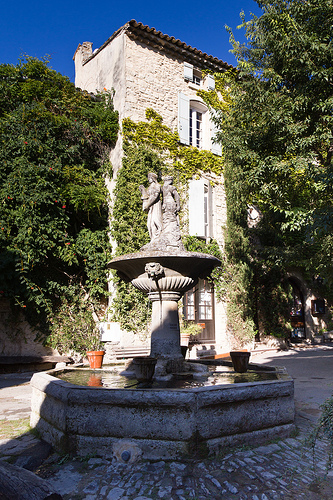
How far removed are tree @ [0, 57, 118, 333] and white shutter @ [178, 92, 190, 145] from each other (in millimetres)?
2212

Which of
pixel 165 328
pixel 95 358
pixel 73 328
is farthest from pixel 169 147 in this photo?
pixel 165 328

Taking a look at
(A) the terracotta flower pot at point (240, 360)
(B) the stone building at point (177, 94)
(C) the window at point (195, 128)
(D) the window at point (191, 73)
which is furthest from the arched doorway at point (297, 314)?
(A) the terracotta flower pot at point (240, 360)

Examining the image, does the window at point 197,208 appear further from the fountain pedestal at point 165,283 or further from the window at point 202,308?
the fountain pedestal at point 165,283

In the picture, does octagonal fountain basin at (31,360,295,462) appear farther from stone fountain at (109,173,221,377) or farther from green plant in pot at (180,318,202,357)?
green plant in pot at (180,318,202,357)

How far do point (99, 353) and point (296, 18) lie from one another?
8.55 m

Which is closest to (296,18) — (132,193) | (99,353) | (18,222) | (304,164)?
(304,164)

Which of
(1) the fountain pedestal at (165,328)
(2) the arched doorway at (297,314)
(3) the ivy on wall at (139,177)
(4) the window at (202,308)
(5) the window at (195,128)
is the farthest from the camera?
(2) the arched doorway at (297,314)

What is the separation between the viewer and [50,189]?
958 centimetres

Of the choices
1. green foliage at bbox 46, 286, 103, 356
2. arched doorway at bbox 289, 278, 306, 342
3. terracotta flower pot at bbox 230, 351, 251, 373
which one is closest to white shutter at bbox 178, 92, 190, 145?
green foliage at bbox 46, 286, 103, 356

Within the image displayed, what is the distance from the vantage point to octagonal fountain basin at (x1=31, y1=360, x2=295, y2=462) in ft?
10.3

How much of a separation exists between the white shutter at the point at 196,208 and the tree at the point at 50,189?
2.66 metres

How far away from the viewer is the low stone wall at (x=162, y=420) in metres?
3.14

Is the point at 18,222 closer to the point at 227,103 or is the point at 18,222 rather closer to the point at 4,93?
the point at 4,93

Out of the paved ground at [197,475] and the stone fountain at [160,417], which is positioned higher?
the stone fountain at [160,417]
